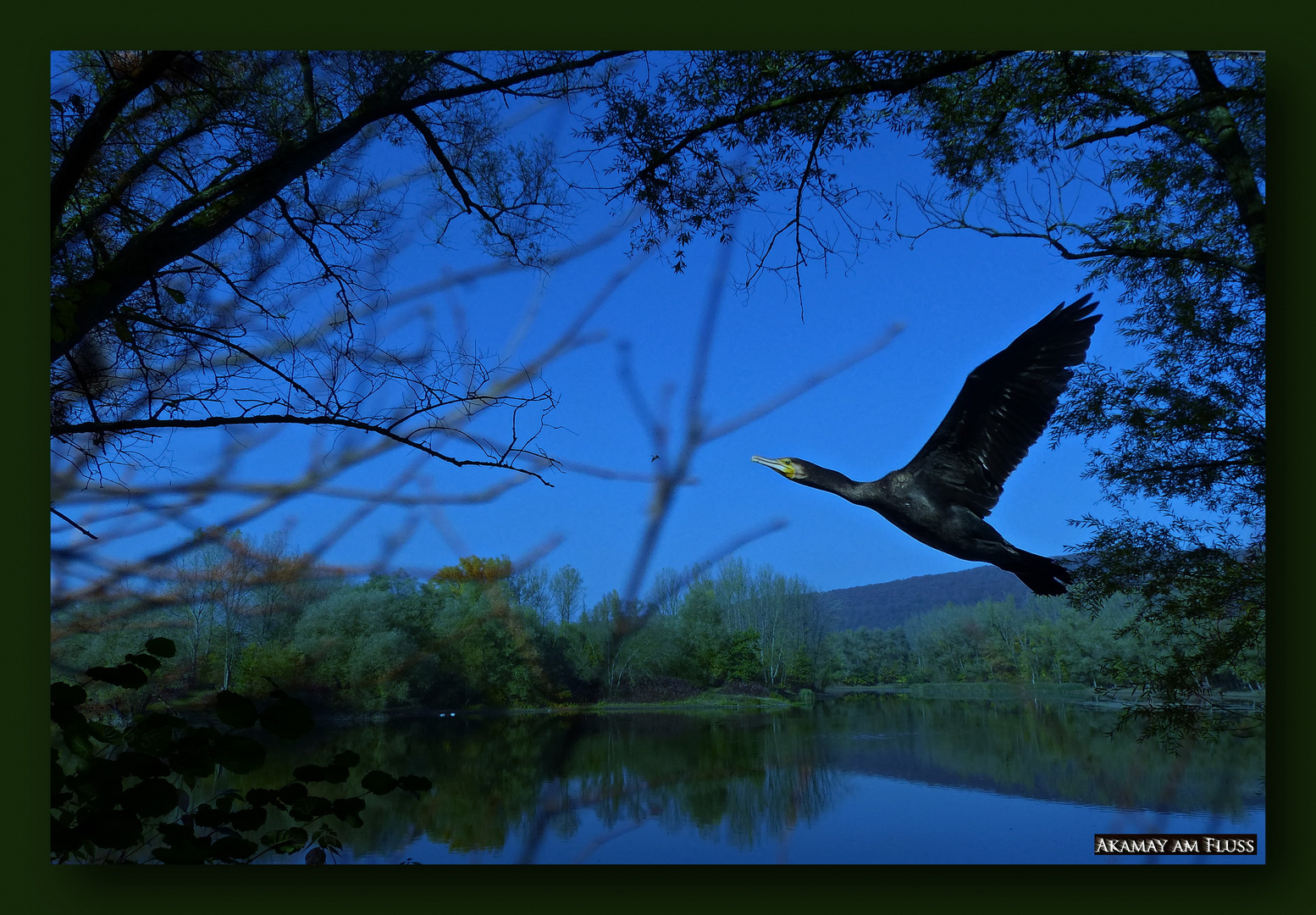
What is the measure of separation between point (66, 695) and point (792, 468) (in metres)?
1.85

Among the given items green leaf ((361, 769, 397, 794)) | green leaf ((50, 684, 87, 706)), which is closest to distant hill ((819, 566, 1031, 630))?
green leaf ((361, 769, 397, 794))

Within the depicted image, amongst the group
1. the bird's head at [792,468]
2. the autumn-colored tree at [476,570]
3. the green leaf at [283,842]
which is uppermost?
the bird's head at [792,468]

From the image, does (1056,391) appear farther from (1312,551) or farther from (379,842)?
(379,842)

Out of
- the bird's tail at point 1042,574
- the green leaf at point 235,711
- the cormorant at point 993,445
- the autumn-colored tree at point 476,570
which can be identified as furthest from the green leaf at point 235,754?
the bird's tail at point 1042,574

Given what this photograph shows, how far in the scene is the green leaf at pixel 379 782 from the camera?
6.91 feet

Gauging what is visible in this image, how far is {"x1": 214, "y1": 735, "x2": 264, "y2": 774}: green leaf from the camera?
6.09 ft

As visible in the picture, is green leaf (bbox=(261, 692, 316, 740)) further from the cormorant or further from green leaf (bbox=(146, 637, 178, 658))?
the cormorant

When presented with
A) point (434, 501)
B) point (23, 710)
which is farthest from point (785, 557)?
point (23, 710)

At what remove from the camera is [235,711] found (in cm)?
193

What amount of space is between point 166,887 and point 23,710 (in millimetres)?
615

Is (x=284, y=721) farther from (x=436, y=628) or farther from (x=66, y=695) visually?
(x=436, y=628)

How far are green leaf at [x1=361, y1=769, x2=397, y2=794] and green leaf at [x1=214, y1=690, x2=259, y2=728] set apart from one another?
0.30 m

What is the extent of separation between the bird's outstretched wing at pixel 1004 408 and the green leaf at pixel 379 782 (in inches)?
62.2

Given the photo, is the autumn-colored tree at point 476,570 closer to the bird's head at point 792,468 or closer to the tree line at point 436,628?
the tree line at point 436,628
